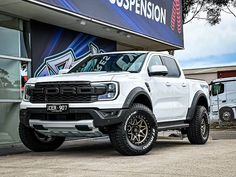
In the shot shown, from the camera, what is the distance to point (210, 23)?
2592cm

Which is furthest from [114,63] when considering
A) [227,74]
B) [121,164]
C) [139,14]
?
[227,74]

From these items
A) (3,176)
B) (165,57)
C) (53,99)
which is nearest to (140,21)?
(165,57)

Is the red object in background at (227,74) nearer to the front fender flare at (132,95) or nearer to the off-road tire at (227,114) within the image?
the off-road tire at (227,114)

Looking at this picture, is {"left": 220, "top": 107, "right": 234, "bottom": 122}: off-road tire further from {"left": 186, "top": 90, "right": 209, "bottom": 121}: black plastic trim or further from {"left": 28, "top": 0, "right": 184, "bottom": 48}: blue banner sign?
{"left": 186, "top": 90, "right": 209, "bottom": 121}: black plastic trim

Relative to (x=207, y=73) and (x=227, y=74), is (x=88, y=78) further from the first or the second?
(x=207, y=73)

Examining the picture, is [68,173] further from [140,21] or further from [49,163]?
[140,21]

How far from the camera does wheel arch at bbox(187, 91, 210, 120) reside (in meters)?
10.2

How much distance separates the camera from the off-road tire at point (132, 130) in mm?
7871

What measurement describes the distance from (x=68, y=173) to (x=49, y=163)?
1139 mm

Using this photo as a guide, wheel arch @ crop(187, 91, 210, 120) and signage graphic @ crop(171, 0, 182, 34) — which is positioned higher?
signage graphic @ crop(171, 0, 182, 34)

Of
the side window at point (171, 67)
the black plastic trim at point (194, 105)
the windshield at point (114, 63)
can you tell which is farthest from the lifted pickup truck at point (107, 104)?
the black plastic trim at point (194, 105)

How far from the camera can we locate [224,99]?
24266 mm

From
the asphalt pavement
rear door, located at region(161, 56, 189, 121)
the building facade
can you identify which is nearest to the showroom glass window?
the asphalt pavement

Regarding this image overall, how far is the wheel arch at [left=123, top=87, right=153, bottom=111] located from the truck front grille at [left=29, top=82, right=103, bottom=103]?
486 mm
